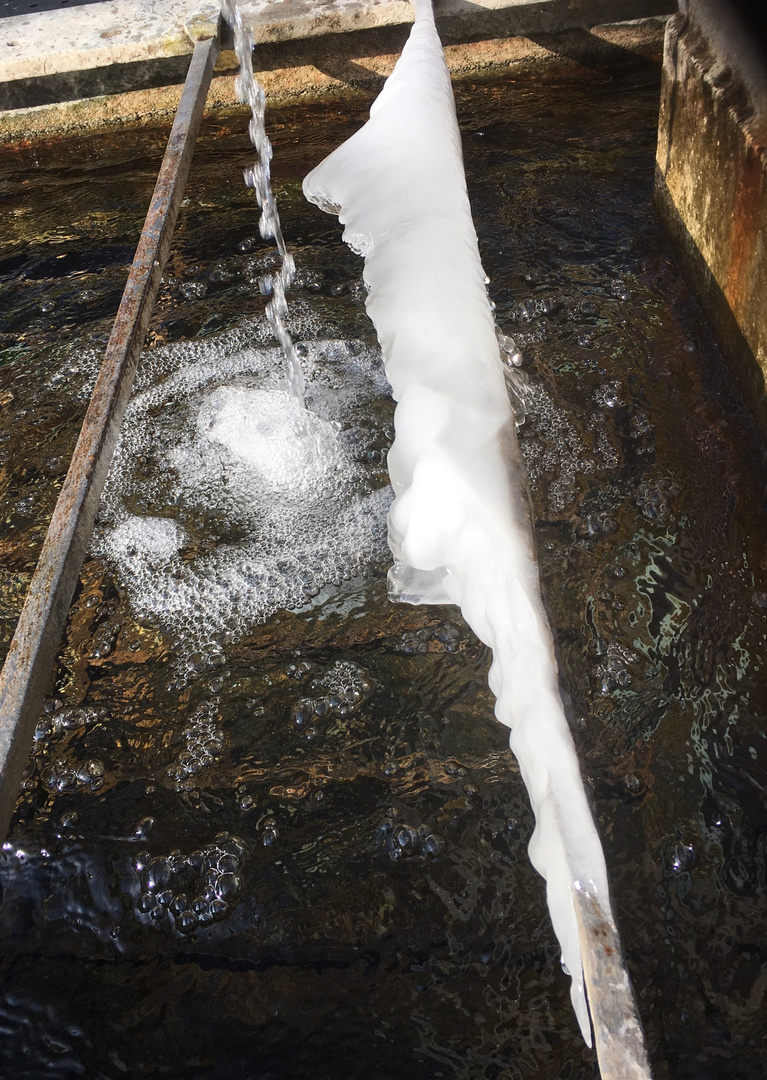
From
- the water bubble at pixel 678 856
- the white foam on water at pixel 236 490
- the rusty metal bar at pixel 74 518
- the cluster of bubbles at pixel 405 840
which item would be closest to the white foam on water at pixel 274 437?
the white foam on water at pixel 236 490

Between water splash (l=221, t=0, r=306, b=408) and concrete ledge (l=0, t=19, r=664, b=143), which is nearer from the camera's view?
water splash (l=221, t=0, r=306, b=408)

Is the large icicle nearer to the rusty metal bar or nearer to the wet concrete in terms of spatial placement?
the rusty metal bar

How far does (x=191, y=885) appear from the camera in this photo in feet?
6.38

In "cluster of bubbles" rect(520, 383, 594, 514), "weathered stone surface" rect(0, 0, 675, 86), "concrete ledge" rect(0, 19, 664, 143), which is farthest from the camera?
"concrete ledge" rect(0, 19, 664, 143)

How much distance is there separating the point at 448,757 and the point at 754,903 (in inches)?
29.7

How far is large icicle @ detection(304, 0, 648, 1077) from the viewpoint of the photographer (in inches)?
43.9

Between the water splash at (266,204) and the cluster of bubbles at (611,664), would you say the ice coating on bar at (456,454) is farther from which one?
the water splash at (266,204)

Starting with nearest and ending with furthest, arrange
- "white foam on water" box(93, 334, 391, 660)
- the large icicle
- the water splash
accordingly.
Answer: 1. the large icicle
2. "white foam on water" box(93, 334, 391, 660)
3. the water splash

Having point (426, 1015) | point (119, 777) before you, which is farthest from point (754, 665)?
point (119, 777)

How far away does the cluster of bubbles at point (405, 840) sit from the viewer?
1974 millimetres

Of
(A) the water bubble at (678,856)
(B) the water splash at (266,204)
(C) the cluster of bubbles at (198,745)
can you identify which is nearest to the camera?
(A) the water bubble at (678,856)

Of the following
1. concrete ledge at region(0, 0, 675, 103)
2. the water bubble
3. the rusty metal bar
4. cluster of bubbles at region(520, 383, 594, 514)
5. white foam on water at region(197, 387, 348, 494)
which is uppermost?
concrete ledge at region(0, 0, 675, 103)

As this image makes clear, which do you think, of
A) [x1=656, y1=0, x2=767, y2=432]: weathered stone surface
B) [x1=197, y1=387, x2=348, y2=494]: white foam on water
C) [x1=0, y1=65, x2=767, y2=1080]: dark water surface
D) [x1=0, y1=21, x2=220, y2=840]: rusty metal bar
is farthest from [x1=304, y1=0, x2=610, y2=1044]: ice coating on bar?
[x1=656, y1=0, x2=767, y2=432]: weathered stone surface

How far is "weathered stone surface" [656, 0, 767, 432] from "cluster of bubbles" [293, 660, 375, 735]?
160 centimetres
